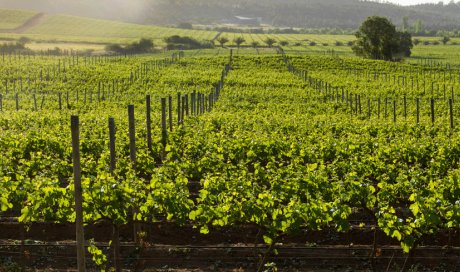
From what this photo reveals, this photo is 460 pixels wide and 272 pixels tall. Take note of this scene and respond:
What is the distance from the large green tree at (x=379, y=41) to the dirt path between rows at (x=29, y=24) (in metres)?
71.3

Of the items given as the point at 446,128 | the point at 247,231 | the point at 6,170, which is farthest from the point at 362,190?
the point at 446,128

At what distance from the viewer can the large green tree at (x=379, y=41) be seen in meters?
85.2

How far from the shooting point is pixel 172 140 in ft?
56.6

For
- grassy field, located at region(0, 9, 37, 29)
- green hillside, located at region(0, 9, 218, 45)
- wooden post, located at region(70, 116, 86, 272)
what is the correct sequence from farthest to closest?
grassy field, located at region(0, 9, 37, 29)
green hillside, located at region(0, 9, 218, 45)
wooden post, located at region(70, 116, 86, 272)

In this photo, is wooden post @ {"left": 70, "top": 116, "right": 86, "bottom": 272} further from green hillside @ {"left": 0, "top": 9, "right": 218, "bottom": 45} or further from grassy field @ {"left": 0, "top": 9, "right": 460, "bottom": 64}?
green hillside @ {"left": 0, "top": 9, "right": 218, "bottom": 45}

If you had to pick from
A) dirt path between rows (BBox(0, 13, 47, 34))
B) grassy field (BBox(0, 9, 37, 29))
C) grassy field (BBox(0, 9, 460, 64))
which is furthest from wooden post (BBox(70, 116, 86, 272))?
grassy field (BBox(0, 9, 37, 29))

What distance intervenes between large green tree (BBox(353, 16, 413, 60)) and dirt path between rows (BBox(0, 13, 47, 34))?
7129 cm

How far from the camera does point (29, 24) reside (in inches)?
5344

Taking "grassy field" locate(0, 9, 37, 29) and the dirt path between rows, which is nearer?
the dirt path between rows

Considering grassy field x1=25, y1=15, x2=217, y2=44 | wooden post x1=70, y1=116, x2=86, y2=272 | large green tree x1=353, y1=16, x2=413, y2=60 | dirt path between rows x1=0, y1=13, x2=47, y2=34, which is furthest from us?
grassy field x1=25, y1=15, x2=217, y2=44

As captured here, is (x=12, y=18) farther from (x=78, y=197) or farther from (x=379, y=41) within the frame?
(x=78, y=197)

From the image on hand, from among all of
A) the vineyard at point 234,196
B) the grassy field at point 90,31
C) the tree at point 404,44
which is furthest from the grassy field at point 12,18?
the vineyard at point 234,196

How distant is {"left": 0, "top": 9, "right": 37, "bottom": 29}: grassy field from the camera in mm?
131625

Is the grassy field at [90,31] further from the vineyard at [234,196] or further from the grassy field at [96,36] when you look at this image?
the vineyard at [234,196]
